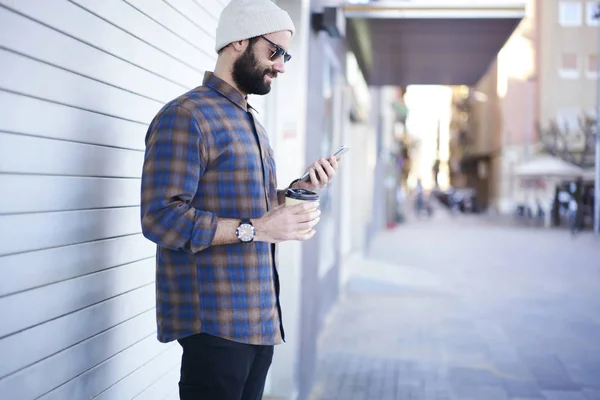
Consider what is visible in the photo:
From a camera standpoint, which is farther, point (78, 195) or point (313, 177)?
point (313, 177)

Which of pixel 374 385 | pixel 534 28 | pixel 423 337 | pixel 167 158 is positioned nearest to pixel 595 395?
pixel 374 385

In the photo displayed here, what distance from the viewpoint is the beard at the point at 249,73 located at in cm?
232

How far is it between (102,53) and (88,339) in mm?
946

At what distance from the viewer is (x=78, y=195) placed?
2.18 meters

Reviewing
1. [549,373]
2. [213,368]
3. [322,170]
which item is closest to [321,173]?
[322,170]

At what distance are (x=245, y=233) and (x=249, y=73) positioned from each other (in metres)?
0.58

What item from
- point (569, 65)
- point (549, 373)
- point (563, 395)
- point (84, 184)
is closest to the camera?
point (84, 184)

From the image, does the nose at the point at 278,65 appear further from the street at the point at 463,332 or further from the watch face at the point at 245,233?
the street at the point at 463,332

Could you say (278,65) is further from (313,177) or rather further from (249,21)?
(313,177)

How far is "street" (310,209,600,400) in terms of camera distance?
5.76 m

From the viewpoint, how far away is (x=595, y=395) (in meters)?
5.50

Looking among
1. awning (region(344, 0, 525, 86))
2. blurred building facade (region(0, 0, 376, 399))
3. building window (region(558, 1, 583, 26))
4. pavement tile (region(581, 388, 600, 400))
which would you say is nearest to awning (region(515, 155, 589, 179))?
awning (region(344, 0, 525, 86))

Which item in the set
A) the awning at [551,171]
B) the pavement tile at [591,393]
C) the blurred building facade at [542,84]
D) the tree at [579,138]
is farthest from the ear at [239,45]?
the blurred building facade at [542,84]

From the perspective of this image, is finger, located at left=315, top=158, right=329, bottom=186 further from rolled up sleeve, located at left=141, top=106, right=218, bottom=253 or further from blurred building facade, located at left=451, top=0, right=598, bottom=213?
blurred building facade, located at left=451, top=0, right=598, bottom=213
